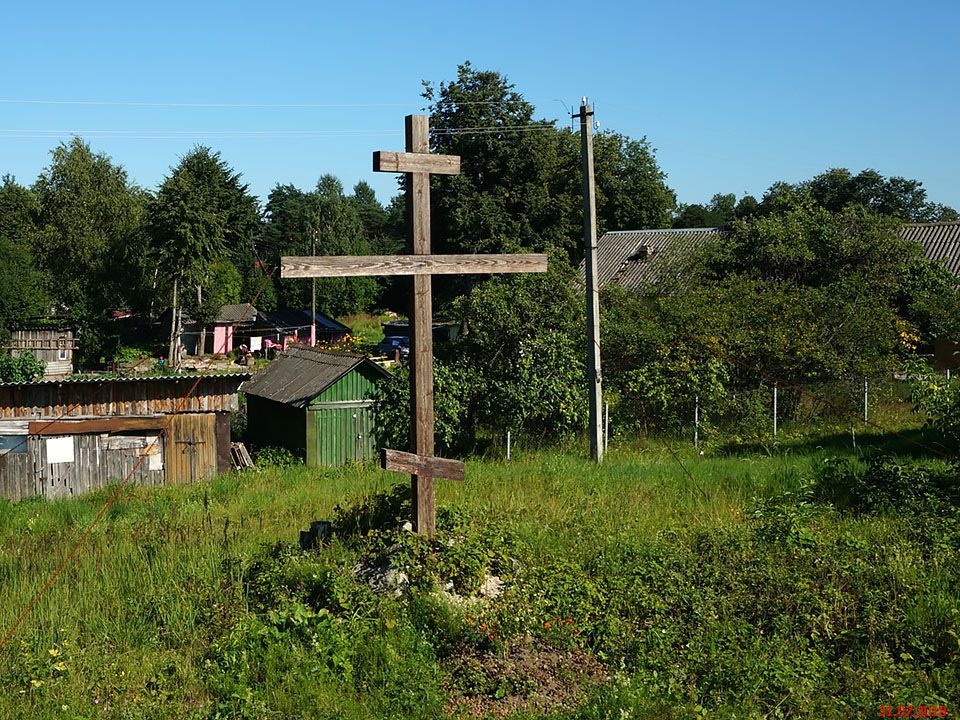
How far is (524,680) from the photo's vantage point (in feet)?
21.2

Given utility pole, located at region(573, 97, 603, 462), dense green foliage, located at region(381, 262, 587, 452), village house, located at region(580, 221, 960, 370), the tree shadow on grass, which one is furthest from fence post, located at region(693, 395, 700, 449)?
village house, located at region(580, 221, 960, 370)

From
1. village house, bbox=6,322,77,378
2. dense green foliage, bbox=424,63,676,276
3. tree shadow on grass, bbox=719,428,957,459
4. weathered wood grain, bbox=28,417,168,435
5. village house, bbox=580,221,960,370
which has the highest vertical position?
dense green foliage, bbox=424,63,676,276

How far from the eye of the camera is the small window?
17438mm

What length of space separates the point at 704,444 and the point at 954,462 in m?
6.98

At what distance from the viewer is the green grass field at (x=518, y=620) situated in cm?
617

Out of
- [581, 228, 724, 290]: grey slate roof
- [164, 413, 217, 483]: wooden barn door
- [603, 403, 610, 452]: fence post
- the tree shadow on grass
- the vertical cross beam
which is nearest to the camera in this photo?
the vertical cross beam

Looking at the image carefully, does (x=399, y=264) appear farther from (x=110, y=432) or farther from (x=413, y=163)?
(x=110, y=432)

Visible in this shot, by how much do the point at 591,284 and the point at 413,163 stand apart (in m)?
7.40

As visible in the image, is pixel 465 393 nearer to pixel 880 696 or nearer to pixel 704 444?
pixel 704 444

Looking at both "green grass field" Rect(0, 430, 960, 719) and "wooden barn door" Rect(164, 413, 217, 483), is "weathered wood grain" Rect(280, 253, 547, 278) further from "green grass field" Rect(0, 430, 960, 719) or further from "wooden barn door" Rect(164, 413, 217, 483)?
"wooden barn door" Rect(164, 413, 217, 483)

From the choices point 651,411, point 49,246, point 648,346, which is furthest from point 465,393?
point 49,246

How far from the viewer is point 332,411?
1984 cm

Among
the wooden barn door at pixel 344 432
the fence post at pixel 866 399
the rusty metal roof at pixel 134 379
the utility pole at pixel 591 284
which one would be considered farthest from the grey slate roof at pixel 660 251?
the rusty metal roof at pixel 134 379

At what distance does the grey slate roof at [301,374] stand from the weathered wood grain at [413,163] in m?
11.6
